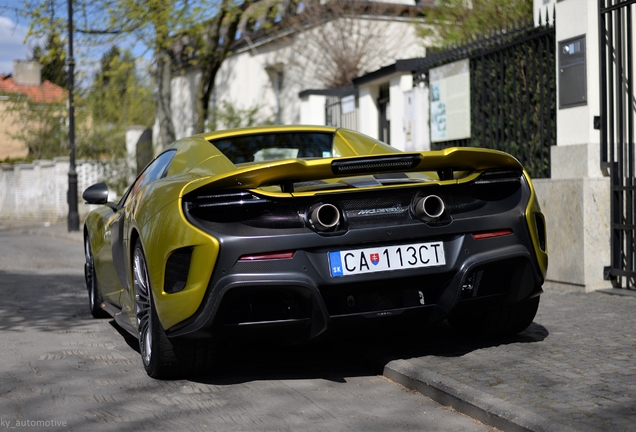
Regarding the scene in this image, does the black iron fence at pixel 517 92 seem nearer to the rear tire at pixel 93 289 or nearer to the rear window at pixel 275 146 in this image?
the rear window at pixel 275 146

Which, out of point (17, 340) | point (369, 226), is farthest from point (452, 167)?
point (17, 340)

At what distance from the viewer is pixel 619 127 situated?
8008 mm

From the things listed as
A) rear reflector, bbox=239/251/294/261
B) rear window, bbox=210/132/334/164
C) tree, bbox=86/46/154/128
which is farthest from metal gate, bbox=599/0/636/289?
tree, bbox=86/46/154/128

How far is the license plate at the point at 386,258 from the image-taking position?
4.64m

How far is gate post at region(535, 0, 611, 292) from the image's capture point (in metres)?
8.13

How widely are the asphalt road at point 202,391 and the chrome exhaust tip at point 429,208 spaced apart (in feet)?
3.09

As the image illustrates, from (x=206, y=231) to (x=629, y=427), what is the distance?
7.18ft

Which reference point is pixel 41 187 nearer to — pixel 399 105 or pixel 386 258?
pixel 399 105

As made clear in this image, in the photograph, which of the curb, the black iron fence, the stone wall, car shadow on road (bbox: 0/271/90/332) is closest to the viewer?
the curb

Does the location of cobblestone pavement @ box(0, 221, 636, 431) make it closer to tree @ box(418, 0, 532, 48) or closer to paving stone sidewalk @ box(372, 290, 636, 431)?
paving stone sidewalk @ box(372, 290, 636, 431)

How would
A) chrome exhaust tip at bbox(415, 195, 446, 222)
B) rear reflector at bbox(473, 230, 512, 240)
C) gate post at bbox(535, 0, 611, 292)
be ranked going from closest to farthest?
1. chrome exhaust tip at bbox(415, 195, 446, 222)
2. rear reflector at bbox(473, 230, 512, 240)
3. gate post at bbox(535, 0, 611, 292)

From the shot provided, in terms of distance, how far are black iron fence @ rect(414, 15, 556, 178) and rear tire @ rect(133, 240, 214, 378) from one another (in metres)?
5.06

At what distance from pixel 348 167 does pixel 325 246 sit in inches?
16.7

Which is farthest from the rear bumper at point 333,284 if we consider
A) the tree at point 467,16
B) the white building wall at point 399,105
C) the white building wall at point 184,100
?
the white building wall at point 184,100
